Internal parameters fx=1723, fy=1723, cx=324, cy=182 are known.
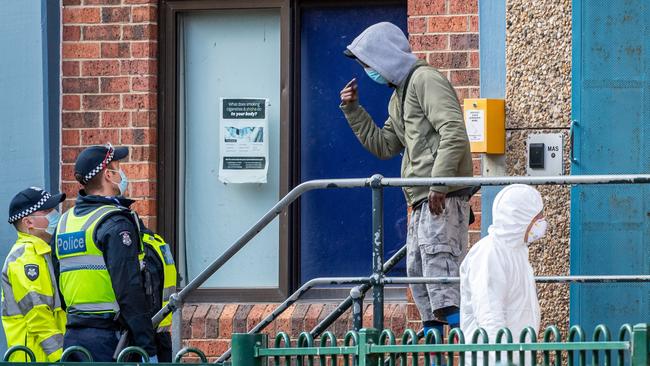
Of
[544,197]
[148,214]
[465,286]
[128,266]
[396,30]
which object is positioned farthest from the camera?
[148,214]

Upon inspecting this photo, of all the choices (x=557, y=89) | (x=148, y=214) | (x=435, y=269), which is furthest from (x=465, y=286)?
(x=148, y=214)

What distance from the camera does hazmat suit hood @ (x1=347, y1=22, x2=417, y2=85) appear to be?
862 cm

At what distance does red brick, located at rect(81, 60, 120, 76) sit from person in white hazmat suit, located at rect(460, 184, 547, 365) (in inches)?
139

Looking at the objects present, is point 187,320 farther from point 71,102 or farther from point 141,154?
point 71,102

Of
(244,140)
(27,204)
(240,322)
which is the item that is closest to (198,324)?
(240,322)

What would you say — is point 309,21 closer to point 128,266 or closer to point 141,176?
point 141,176

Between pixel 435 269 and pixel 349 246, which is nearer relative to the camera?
pixel 435 269

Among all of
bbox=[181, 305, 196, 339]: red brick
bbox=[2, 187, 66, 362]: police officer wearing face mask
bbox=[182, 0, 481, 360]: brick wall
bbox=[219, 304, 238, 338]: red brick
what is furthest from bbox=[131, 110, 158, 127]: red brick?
bbox=[2, 187, 66, 362]: police officer wearing face mask

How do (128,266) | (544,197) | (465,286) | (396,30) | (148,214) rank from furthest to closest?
(148,214), (544,197), (396,30), (128,266), (465,286)

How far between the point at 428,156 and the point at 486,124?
1071 millimetres

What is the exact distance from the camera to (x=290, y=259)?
10219 millimetres

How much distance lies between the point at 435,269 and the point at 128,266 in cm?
146

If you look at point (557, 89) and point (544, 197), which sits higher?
point (557, 89)

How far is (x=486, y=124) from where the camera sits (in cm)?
945
